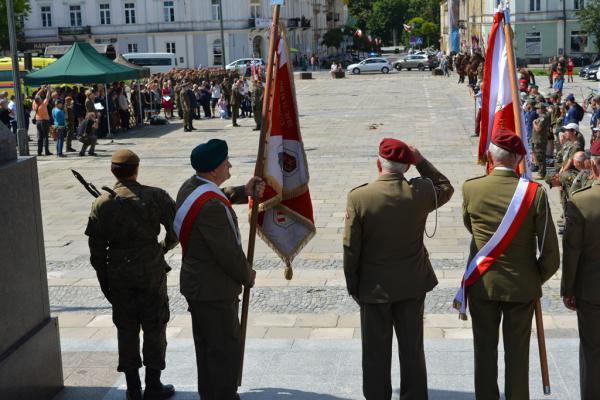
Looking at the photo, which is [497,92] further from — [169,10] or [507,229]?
[169,10]

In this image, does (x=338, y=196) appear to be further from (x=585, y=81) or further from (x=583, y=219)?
(x=585, y=81)

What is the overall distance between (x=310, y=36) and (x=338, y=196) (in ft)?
268

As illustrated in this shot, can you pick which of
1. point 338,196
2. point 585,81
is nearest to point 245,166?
point 338,196

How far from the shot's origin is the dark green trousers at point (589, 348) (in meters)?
5.17

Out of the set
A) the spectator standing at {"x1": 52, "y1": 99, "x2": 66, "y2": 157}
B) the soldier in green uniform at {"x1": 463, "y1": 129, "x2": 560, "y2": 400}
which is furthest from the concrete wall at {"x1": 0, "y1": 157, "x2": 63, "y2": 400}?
the spectator standing at {"x1": 52, "y1": 99, "x2": 66, "y2": 157}

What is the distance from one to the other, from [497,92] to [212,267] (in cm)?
272

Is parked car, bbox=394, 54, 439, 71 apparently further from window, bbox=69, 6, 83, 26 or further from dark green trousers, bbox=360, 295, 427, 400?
dark green trousers, bbox=360, 295, 427, 400

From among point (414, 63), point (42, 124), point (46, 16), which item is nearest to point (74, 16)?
point (46, 16)

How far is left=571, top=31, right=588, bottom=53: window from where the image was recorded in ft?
213

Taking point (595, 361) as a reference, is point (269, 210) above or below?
above

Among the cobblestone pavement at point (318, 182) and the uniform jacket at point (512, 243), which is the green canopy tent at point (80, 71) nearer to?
the cobblestone pavement at point (318, 182)

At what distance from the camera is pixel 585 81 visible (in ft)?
151

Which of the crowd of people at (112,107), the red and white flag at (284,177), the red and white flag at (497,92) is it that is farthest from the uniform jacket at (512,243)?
the crowd of people at (112,107)

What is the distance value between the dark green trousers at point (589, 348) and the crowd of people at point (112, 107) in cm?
1791
